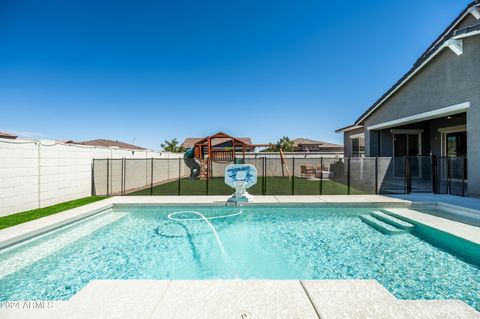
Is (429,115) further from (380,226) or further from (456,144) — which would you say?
(380,226)

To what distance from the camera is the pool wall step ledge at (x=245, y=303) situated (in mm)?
1979

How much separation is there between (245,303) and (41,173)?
7.55 m

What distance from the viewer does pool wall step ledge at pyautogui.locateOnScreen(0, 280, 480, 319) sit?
1.98m

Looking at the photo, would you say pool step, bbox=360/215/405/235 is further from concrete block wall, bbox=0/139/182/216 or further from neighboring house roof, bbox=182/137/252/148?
neighboring house roof, bbox=182/137/252/148

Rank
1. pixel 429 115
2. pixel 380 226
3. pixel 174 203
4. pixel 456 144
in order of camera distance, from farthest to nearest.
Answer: pixel 456 144 → pixel 429 115 → pixel 174 203 → pixel 380 226

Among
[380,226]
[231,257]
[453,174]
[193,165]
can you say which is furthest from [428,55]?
[193,165]

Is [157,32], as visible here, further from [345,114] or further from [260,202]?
[345,114]

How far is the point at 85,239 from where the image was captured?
486cm

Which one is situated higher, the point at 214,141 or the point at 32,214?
the point at 214,141

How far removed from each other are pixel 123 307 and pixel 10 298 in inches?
81.9

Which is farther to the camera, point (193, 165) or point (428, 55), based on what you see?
point (193, 165)

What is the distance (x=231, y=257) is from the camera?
433cm

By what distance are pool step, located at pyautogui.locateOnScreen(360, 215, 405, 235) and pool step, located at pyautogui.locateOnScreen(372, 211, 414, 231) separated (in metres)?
0.10

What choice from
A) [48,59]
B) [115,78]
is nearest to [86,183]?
[48,59]
